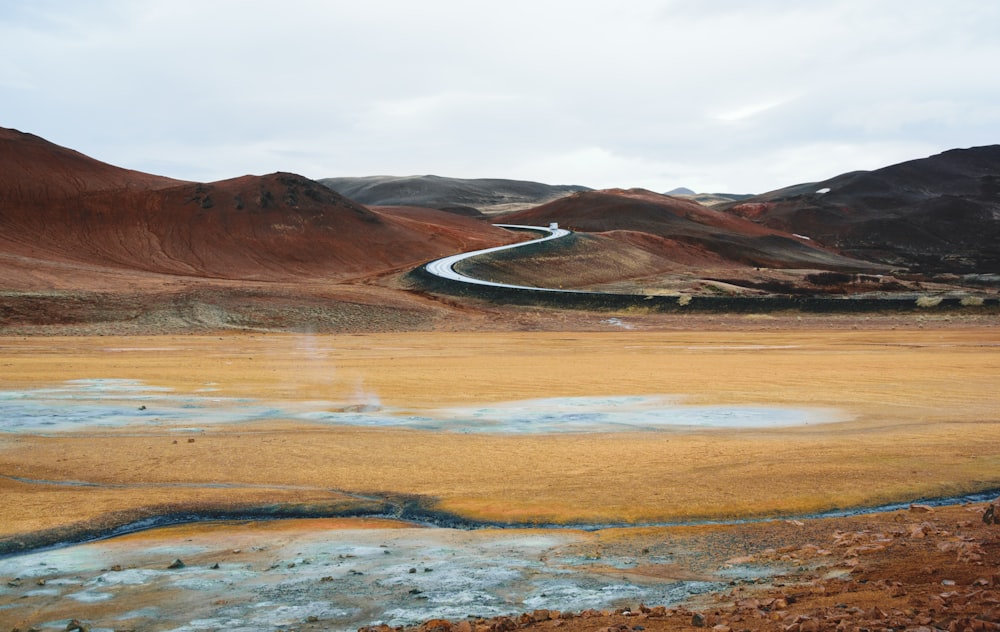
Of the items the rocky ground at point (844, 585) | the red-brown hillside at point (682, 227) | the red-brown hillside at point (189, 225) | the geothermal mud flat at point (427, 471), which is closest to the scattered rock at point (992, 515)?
the rocky ground at point (844, 585)

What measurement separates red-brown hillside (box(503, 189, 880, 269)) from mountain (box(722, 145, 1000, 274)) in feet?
35.4

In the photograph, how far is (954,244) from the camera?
132875mm

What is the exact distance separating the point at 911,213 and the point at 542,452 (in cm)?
14188

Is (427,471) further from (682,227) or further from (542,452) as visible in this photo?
(682,227)

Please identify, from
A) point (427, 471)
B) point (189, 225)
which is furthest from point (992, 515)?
point (189, 225)

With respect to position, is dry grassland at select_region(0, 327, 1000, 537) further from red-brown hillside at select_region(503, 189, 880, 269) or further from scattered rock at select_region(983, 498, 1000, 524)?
red-brown hillside at select_region(503, 189, 880, 269)

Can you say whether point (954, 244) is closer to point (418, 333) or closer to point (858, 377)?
point (418, 333)

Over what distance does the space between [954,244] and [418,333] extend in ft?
354

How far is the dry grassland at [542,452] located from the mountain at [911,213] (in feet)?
257

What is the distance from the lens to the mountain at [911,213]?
125000mm

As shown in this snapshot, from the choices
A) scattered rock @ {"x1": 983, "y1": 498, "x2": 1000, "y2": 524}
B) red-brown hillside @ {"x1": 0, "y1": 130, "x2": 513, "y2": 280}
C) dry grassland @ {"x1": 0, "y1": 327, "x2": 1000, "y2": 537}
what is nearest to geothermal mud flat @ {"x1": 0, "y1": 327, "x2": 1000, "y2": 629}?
dry grassland @ {"x1": 0, "y1": 327, "x2": 1000, "y2": 537}

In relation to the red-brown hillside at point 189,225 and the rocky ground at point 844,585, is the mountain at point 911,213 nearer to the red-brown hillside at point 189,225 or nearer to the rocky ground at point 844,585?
the red-brown hillside at point 189,225

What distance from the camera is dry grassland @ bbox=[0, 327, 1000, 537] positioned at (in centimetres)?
1333

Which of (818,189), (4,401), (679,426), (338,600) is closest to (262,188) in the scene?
(4,401)
